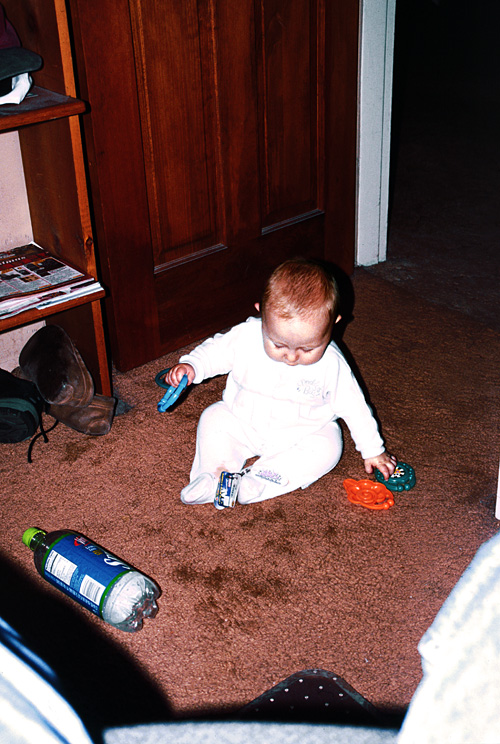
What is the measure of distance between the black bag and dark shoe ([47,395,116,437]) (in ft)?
0.23

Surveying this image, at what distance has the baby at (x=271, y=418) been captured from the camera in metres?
1.62

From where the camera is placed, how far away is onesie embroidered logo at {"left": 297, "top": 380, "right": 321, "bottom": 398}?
5.34 ft

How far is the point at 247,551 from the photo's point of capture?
1526mm

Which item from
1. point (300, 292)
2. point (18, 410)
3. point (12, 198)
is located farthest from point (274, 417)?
point (12, 198)

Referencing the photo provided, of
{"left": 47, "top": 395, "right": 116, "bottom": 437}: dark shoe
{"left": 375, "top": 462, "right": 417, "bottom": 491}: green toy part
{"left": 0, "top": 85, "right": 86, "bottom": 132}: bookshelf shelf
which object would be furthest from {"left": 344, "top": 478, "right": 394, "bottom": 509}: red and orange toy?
{"left": 0, "top": 85, "right": 86, "bottom": 132}: bookshelf shelf

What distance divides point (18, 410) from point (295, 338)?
731 mm

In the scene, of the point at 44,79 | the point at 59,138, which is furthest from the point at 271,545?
the point at 44,79

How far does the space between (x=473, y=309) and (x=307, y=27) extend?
0.99 metres

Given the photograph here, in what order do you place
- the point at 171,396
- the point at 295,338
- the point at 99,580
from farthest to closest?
the point at 171,396 < the point at 295,338 < the point at 99,580

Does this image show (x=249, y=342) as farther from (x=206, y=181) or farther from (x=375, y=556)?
(x=206, y=181)

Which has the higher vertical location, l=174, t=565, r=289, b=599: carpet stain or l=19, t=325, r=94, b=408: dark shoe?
l=19, t=325, r=94, b=408: dark shoe

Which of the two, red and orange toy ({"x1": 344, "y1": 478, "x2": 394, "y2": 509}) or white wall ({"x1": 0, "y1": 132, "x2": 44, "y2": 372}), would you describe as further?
white wall ({"x1": 0, "y1": 132, "x2": 44, "y2": 372})

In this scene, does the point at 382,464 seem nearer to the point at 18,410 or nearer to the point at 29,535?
the point at 29,535

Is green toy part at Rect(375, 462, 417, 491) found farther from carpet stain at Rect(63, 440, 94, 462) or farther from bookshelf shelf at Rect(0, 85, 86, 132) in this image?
bookshelf shelf at Rect(0, 85, 86, 132)
